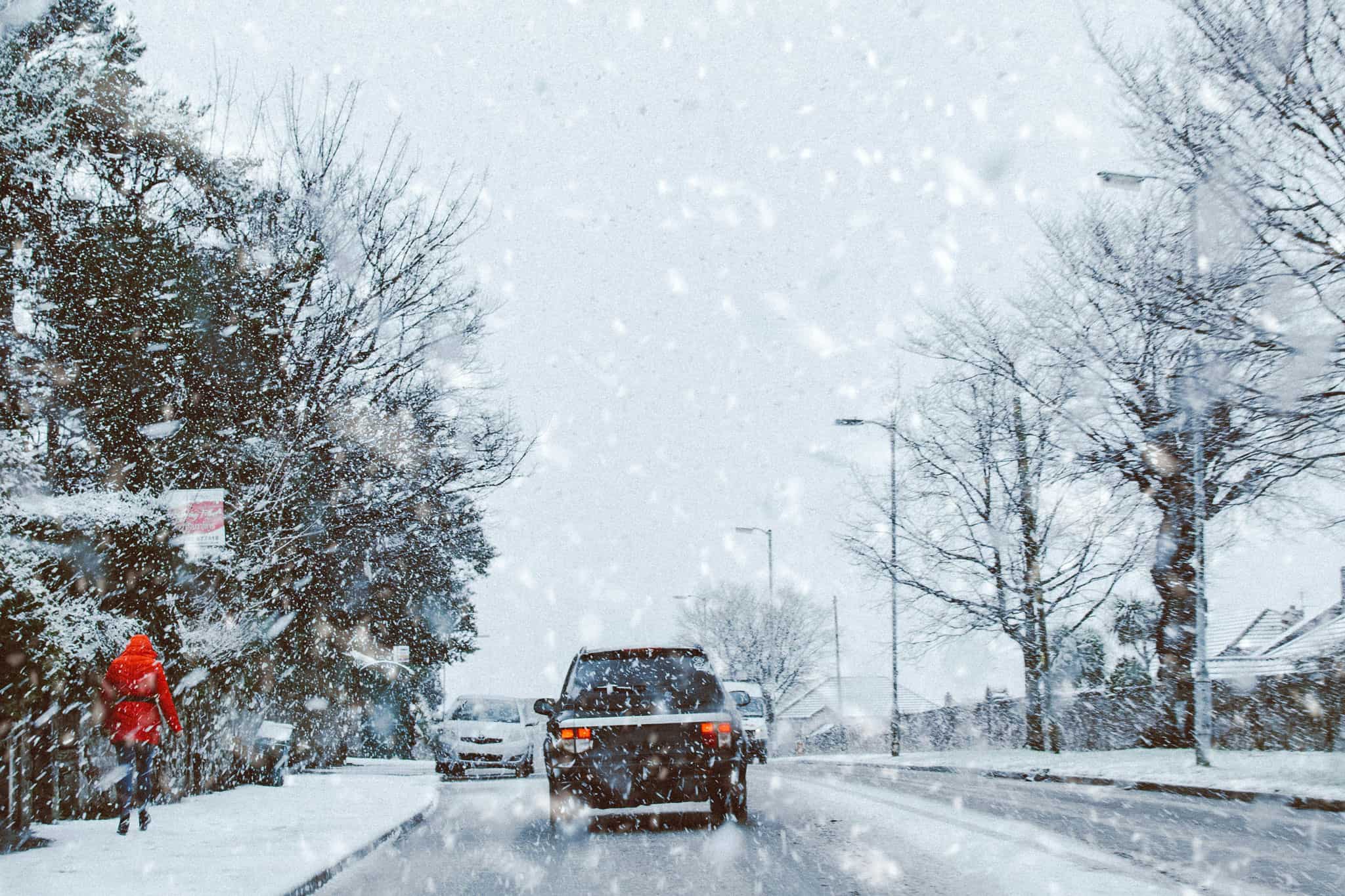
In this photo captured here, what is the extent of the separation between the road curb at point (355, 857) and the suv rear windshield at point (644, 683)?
2181 mm

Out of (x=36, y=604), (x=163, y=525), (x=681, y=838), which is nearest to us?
(x=36, y=604)

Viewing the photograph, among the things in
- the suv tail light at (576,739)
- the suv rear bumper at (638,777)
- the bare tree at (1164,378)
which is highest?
the bare tree at (1164,378)

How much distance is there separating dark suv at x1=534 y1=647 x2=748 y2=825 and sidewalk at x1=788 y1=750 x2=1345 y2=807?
7077mm

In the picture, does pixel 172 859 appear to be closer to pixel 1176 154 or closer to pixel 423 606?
pixel 1176 154

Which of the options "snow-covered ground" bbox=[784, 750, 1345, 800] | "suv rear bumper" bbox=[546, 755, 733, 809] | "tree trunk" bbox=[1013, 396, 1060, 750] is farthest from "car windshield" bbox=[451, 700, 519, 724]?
"suv rear bumper" bbox=[546, 755, 733, 809]

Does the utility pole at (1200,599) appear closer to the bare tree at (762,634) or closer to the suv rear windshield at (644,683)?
the suv rear windshield at (644,683)

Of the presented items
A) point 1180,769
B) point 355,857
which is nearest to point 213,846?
point 355,857

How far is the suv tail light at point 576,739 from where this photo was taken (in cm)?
1193

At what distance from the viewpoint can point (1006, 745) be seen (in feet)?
120

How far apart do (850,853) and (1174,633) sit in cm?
2034

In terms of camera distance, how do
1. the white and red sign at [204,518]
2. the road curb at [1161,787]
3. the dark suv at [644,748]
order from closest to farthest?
1. the dark suv at [644,748]
2. the white and red sign at [204,518]
3. the road curb at [1161,787]

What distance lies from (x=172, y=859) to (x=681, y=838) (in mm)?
4249

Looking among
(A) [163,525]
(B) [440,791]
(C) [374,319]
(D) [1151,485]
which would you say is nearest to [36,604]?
(A) [163,525]

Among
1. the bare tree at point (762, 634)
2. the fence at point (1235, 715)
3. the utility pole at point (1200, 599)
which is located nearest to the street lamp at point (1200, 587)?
the utility pole at point (1200, 599)
